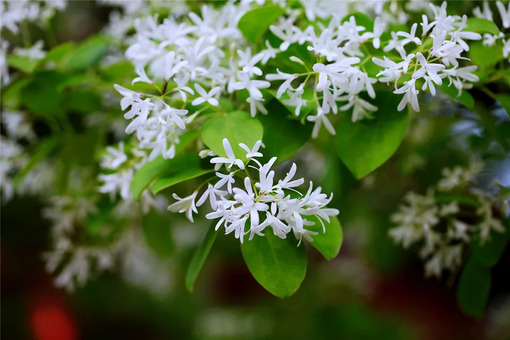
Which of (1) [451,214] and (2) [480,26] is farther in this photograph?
(1) [451,214]

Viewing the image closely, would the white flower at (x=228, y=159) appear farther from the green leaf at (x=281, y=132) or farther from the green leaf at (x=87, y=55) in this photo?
the green leaf at (x=87, y=55)

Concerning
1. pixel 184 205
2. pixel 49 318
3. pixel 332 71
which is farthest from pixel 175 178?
pixel 49 318

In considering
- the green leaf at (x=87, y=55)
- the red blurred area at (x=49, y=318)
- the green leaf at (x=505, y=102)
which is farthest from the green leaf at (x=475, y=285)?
the red blurred area at (x=49, y=318)

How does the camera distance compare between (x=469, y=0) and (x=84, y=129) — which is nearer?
(x=469, y=0)

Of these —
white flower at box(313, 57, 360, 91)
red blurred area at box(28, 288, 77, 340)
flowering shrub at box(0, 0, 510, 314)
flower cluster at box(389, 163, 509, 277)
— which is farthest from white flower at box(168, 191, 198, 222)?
red blurred area at box(28, 288, 77, 340)

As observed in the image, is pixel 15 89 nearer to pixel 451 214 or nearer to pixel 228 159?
A: pixel 228 159

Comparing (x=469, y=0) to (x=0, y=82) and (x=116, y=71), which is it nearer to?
(x=116, y=71)

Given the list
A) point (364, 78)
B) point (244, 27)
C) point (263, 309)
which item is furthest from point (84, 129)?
point (263, 309)
